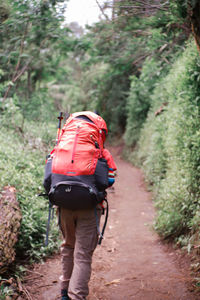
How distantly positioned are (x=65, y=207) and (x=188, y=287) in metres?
1.90

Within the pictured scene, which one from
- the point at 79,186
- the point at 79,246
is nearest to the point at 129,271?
the point at 79,246

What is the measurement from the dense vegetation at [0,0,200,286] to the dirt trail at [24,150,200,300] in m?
0.38

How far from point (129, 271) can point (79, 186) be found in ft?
7.16

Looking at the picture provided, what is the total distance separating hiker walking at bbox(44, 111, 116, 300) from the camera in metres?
2.79

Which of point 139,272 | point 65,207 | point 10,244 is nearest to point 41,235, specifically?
point 10,244

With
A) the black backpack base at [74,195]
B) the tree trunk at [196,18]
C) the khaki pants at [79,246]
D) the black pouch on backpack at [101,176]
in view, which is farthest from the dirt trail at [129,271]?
the tree trunk at [196,18]

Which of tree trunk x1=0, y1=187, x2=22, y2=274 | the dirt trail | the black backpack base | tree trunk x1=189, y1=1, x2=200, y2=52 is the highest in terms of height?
tree trunk x1=189, y1=1, x2=200, y2=52

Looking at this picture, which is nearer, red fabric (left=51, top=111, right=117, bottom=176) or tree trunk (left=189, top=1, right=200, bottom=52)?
tree trunk (left=189, top=1, right=200, bottom=52)

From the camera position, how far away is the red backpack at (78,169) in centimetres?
277

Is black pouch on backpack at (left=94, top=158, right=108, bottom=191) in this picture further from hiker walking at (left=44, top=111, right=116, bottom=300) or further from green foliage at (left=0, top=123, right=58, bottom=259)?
green foliage at (left=0, top=123, right=58, bottom=259)

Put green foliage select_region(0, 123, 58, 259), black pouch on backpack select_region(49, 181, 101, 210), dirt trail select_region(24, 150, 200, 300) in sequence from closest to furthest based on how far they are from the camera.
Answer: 1. black pouch on backpack select_region(49, 181, 101, 210)
2. dirt trail select_region(24, 150, 200, 300)
3. green foliage select_region(0, 123, 58, 259)

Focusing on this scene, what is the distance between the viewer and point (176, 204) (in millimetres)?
5148

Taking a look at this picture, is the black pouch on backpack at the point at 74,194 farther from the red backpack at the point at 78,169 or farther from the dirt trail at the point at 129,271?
the dirt trail at the point at 129,271

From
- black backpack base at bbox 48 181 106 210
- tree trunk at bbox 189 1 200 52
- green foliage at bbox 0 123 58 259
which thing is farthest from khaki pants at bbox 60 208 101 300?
tree trunk at bbox 189 1 200 52
